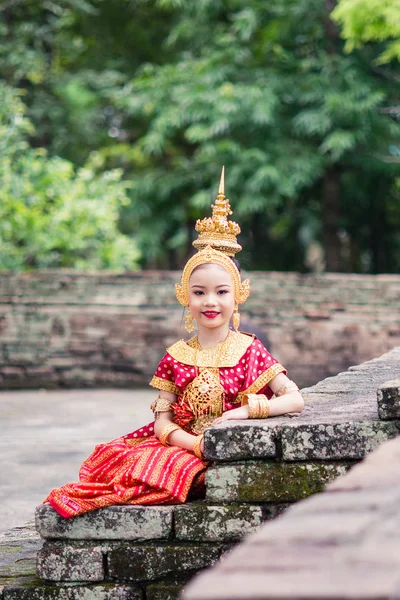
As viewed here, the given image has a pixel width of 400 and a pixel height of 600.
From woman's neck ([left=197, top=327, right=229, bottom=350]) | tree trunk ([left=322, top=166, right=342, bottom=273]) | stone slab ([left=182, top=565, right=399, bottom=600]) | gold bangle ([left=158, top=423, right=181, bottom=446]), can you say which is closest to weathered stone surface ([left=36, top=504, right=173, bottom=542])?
gold bangle ([left=158, top=423, right=181, bottom=446])

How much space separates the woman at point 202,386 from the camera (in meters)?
3.93

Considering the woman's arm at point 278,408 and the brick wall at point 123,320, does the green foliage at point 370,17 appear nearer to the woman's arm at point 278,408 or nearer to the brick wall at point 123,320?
the brick wall at point 123,320

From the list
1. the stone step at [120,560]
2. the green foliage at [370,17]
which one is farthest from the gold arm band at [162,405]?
the green foliage at [370,17]

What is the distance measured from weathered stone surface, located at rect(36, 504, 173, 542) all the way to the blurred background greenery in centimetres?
1046

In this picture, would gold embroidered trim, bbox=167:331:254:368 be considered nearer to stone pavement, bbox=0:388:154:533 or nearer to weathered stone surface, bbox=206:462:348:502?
weathered stone surface, bbox=206:462:348:502

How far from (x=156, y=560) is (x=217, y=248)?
1.34 meters

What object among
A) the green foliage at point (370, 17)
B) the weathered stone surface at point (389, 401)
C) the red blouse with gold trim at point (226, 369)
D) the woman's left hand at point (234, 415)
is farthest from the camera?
the green foliage at point (370, 17)

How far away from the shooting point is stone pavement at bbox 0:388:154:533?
638 centimetres

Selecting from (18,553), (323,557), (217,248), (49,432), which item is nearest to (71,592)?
(18,553)

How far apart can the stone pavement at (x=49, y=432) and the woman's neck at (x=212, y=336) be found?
72.6 inches

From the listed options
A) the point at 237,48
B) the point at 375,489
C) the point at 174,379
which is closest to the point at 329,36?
the point at 237,48

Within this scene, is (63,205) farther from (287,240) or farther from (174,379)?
(174,379)

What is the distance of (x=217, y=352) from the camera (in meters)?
4.20

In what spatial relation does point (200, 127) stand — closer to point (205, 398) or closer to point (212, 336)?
point (212, 336)
